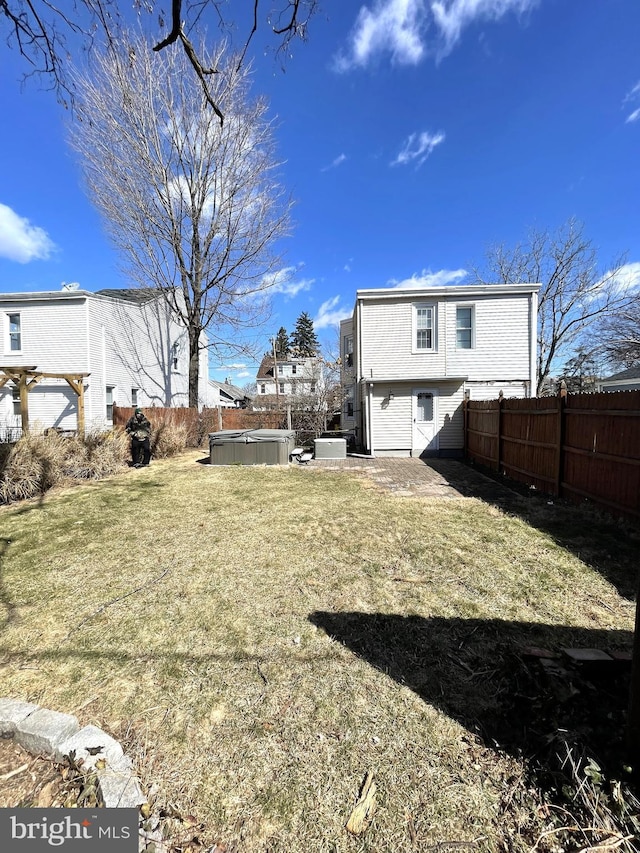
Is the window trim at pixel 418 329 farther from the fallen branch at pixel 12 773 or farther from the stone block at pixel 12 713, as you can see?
the fallen branch at pixel 12 773

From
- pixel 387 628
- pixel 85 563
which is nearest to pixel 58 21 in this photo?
pixel 85 563

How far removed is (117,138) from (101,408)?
10196 millimetres

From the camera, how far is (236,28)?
314 cm

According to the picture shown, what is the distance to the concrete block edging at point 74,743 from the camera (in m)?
1.52

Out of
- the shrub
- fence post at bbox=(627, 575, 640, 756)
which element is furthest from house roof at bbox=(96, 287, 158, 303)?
fence post at bbox=(627, 575, 640, 756)

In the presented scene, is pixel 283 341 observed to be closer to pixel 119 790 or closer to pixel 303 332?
pixel 303 332

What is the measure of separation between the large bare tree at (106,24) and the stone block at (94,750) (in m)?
4.36

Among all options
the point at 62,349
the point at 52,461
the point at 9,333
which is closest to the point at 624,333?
the point at 52,461

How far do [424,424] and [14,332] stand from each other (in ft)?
55.1

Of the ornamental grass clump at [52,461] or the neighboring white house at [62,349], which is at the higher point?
the neighboring white house at [62,349]

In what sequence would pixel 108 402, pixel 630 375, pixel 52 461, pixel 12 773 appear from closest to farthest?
1. pixel 12 773
2. pixel 52 461
3. pixel 108 402
4. pixel 630 375

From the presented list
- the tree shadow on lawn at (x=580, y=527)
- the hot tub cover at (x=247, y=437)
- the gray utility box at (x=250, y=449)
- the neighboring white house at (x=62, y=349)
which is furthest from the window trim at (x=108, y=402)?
the tree shadow on lawn at (x=580, y=527)

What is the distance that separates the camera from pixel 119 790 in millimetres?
1515

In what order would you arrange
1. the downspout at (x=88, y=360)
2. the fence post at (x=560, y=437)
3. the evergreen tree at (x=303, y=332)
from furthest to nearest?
the evergreen tree at (x=303, y=332)
the downspout at (x=88, y=360)
the fence post at (x=560, y=437)
